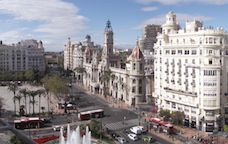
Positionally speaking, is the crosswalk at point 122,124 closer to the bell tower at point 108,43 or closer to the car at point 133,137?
the car at point 133,137

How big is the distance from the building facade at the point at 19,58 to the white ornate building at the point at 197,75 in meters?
124

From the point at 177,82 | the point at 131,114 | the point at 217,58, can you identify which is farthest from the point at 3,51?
the point at 217,58

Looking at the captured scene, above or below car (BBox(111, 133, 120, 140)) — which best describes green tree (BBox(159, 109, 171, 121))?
above

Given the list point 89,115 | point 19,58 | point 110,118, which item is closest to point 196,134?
point 110,118

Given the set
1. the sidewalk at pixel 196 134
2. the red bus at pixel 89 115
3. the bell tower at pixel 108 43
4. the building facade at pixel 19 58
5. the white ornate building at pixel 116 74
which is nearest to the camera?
the sidewalk at pixel 196 134

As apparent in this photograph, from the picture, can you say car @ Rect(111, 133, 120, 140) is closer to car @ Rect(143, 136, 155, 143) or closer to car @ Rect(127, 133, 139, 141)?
car @ Rect(127, 133, 139, 141)

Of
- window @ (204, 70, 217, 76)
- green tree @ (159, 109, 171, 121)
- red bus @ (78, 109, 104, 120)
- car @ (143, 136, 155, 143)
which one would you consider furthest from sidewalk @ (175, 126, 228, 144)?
red bus @ (78, 109, 104, 120)

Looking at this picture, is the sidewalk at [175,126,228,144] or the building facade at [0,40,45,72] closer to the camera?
the sidewalk at [175,126,228,144]

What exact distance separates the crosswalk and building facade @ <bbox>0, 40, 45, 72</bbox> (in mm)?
119202

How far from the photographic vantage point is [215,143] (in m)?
57.8

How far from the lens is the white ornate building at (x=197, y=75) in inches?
2645

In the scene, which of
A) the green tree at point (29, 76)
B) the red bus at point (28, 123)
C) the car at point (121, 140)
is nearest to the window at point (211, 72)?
the car at point (121, 140)

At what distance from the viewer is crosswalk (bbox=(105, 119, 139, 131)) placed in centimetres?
7075

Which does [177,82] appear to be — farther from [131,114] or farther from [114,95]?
[114,95]
